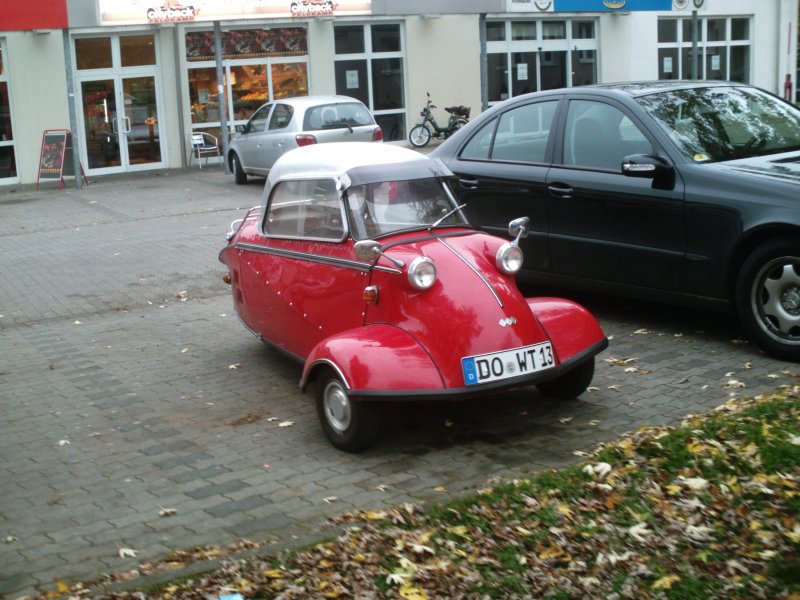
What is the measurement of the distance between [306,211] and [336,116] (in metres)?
13.5

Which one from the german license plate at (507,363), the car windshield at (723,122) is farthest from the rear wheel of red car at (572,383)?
the car windshield at (723,122)

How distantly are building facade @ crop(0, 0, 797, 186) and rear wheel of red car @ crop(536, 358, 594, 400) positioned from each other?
17569mm

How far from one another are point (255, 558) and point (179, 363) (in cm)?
389

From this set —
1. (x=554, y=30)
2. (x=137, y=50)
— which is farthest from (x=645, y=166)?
(x=554, y=30)

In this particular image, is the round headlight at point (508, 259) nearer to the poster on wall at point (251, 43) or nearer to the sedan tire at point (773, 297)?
the sedan tire at point (773, 297)

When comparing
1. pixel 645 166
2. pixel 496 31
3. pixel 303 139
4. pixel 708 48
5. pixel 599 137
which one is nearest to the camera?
pixel 645 166

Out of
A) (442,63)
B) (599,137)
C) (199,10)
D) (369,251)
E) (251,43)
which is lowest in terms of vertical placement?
(369,251)

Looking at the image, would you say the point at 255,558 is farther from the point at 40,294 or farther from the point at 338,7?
the point at 338,7

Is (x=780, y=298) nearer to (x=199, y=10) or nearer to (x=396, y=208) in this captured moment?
(x=396, y=208)

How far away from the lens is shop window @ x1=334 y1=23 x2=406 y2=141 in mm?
27609

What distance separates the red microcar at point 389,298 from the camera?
583 cm

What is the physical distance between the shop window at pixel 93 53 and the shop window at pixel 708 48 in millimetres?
17645

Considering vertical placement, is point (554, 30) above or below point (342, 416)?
above

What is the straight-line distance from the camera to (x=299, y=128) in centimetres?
1989
